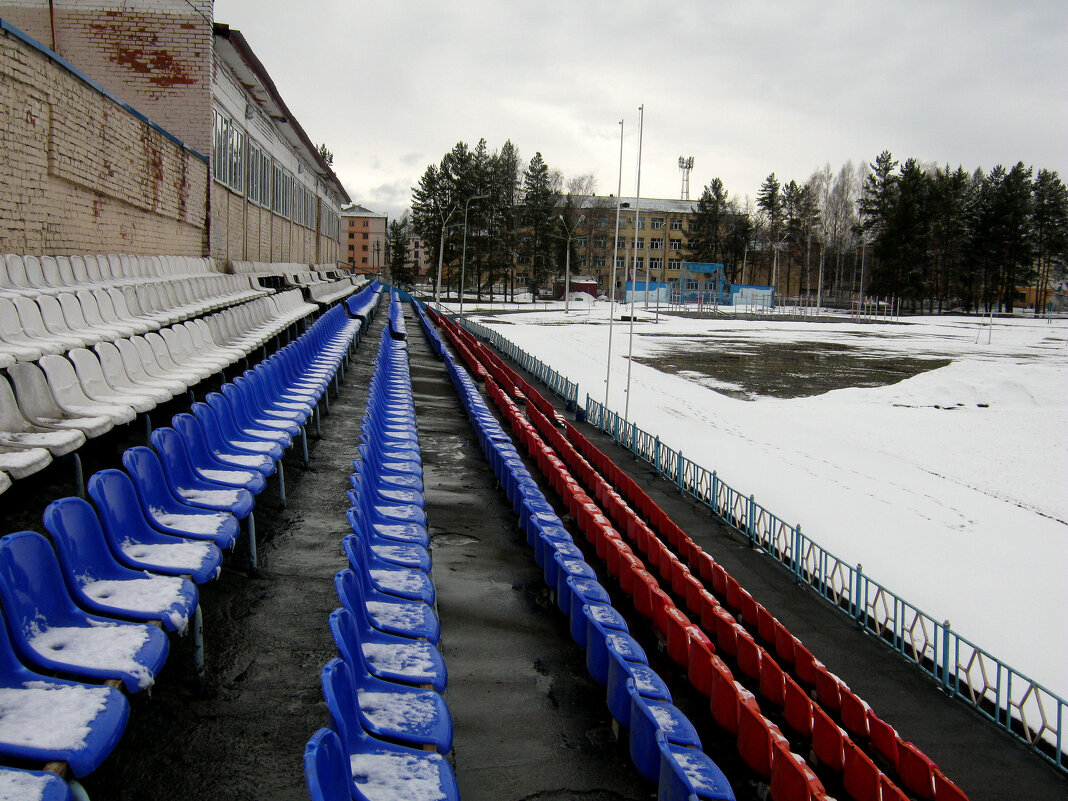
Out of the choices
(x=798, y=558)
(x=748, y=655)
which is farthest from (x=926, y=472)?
(x=748, y=655)

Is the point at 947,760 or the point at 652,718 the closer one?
the point at 652,718

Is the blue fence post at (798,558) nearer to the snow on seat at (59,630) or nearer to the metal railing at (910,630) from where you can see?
the metal railing at (910,630)

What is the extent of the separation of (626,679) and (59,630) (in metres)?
2.60

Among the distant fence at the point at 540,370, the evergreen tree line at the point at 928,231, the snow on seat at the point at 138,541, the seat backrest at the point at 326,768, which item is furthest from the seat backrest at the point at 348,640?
the evergreen tree line at the point at 928,231

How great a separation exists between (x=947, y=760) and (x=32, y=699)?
5.32m

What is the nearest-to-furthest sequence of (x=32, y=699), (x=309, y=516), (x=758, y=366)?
(x=32, y=699), (x=309, y=516), (x=758, y=366)

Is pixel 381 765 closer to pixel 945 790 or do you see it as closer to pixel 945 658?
pixel 945 790

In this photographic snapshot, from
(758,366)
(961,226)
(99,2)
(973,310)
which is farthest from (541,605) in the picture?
(973,310)

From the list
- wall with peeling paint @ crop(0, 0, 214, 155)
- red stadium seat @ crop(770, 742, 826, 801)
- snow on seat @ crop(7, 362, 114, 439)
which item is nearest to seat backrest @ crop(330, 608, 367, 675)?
red stadium seat @ crop(770, 742, 826, 801)

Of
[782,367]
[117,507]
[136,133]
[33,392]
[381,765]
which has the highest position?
[136,133]

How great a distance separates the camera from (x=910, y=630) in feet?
20.4

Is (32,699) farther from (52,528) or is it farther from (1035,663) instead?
(1035,663)

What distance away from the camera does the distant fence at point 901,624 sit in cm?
526

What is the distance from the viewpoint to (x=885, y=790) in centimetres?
375
